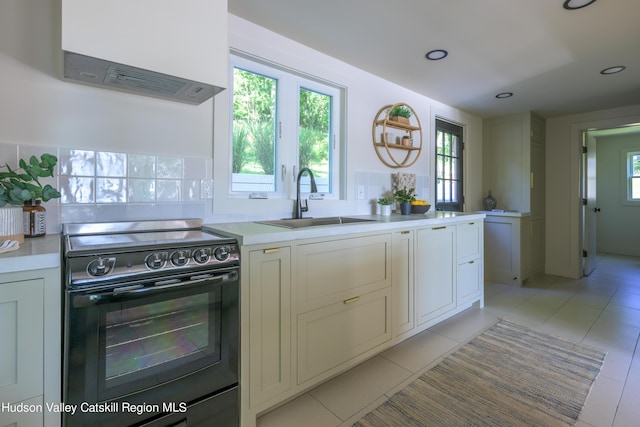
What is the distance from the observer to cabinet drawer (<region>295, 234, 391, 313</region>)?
162 cm

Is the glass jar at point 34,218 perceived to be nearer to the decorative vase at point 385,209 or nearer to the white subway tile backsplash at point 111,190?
the white subway tile backsplash at point 111,190

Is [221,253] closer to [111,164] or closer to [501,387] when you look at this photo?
[111,164]

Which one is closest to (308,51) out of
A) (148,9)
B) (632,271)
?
(148,9)

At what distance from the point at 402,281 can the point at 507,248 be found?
2513 mm

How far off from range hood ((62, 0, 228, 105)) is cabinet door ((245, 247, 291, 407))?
3.00 ft

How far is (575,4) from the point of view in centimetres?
178

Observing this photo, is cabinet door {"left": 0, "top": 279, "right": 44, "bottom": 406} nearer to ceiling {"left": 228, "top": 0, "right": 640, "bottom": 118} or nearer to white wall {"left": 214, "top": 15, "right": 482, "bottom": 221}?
white wall {"left": 214, "top": 15, "right": 482, "bottom": 221}

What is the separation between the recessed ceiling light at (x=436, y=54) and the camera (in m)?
2.37

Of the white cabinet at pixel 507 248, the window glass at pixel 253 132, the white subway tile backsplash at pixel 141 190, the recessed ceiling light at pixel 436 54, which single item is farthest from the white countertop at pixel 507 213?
the white subway tile backsplash at pixel 141 190

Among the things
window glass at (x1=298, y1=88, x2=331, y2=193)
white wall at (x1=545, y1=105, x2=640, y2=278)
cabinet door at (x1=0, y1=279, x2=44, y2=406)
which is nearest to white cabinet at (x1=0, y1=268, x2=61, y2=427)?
cabinet door at (x1=0, y1=279, x2=44, y2=406)

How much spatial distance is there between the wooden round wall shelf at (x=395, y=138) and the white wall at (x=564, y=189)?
254cm

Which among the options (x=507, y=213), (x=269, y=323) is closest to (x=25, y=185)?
(x=269, y=323)

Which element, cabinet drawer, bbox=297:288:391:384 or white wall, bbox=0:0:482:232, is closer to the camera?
white wall, bbox=0:0:482:232

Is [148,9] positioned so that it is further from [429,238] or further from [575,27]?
[575,27]
